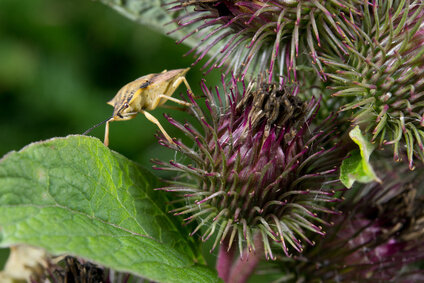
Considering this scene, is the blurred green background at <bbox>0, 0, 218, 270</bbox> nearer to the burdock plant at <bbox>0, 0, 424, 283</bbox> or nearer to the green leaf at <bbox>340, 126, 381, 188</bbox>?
the burdock plant at <bbox>0, 0, 424, 283</bbox>

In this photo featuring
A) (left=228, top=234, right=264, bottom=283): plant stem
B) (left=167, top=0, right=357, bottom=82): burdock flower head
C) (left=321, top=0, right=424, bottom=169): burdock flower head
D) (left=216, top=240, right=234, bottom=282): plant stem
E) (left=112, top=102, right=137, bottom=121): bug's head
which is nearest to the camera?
(left=321, top=0, right=424, bottom=169): burdock flower head

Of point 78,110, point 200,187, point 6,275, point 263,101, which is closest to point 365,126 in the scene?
point 263,101

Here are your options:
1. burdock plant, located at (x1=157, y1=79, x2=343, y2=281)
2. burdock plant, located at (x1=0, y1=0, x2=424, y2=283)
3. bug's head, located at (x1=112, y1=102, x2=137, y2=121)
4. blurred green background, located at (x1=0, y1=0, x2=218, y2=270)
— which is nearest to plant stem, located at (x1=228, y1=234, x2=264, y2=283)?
burdock plant, located at (x1=0, y1=0, x2=424, y2=283)

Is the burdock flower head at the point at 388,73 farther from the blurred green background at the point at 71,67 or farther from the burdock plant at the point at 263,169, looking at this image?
the blurred green background at the point at 71,67

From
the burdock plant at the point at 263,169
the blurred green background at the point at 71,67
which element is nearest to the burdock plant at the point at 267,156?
the burdock plant at the point at 263,169

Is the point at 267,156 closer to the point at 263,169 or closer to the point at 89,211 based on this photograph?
the point at 263,169

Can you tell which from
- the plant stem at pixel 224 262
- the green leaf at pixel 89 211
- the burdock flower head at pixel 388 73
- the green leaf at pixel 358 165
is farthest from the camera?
the plant stem at pixel 224 262

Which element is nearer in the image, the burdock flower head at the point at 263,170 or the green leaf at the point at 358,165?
the green leaf at the point at 358,165

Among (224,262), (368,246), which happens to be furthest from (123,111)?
(368,246)
